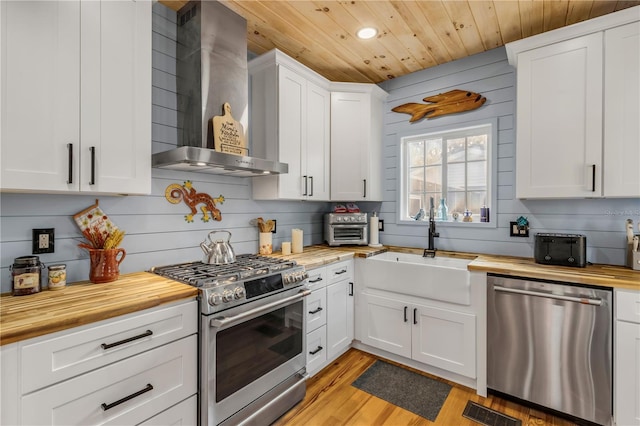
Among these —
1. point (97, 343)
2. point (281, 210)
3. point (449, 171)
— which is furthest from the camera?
point (449, 171)

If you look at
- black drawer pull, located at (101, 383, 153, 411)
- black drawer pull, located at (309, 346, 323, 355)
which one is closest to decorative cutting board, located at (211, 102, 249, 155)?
black drawer pull, located at (101, 383, 153, 411)

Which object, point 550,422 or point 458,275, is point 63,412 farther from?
point 550,422

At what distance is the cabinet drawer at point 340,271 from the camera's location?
2528mm

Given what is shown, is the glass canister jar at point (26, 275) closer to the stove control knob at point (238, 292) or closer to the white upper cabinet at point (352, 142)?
the stove control knob at point (238, 292)

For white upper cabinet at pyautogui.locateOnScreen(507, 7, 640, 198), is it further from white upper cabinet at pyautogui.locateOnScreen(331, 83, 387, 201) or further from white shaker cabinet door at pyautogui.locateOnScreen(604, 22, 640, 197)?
white upper cabinet at pyautogui.locateOnScreen(331, 83, 387, 201)

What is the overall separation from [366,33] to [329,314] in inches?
90.6

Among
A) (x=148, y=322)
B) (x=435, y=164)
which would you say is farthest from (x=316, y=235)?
(x=148, y=322)

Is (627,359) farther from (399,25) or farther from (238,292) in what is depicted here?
(399,25)

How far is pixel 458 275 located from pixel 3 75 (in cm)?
274

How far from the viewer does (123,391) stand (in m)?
1.33

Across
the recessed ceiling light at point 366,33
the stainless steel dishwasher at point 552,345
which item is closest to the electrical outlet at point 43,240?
the recessed ceiling light at point 366,33

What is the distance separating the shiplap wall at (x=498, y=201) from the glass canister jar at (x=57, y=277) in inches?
107

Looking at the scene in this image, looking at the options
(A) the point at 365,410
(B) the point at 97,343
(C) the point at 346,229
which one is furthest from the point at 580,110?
(B) the point at 97,343

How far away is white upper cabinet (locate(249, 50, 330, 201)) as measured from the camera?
254 cm
